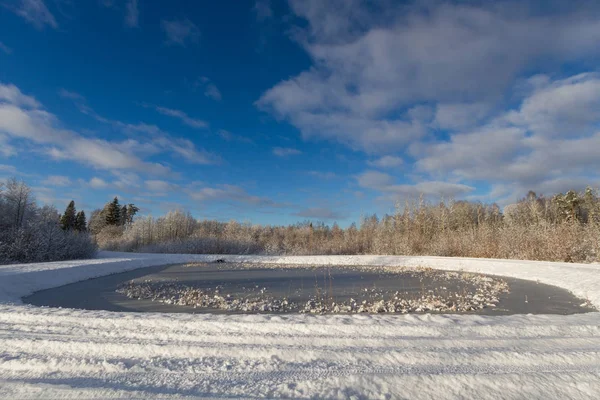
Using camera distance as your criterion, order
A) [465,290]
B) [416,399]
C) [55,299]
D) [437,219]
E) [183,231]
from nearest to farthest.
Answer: [416,399], [55,299], [465,290], [437,219], [183,231]

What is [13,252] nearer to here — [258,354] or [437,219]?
[258,354]

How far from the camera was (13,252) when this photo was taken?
16.9m

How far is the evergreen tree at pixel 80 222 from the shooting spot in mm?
58250

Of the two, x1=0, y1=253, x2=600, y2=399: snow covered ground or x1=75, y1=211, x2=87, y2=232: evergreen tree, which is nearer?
x1=0, y1=253, x2=600, y2=399: snow covered ground

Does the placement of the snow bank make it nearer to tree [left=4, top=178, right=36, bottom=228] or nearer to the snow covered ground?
the snow covered ground

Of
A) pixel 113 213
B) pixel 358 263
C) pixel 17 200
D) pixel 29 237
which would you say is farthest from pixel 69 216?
pixel 358 263

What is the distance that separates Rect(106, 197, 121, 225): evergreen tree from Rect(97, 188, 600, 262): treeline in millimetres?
16963

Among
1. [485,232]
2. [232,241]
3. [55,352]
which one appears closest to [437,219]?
[485,232]

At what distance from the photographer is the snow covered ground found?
9.00ft

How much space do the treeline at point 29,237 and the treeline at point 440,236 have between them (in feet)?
30.5

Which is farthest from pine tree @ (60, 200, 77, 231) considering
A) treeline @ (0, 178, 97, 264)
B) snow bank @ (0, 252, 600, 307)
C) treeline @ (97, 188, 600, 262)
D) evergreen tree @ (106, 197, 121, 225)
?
snow bank @ (0, 252, 600, 307)

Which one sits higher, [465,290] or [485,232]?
[485,232]

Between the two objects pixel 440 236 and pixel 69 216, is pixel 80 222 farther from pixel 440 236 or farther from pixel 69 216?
pixel 440 236

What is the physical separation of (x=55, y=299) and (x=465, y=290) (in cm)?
1126
